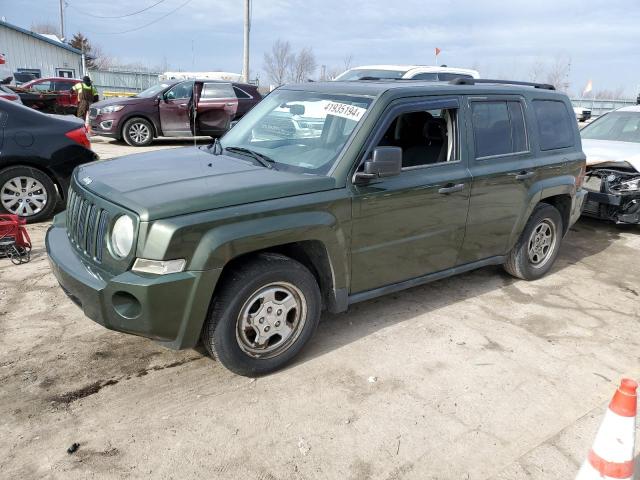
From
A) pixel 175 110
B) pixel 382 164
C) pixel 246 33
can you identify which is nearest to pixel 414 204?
pixel 382 164

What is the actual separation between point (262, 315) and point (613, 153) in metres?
6.19

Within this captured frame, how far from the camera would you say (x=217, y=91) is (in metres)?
14.2

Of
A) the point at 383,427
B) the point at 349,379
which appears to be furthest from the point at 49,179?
the point at 383,427

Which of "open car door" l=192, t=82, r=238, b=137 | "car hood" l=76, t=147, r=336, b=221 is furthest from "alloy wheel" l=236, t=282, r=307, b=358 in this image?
"open car door" l=192, t=82, r=238, b=137

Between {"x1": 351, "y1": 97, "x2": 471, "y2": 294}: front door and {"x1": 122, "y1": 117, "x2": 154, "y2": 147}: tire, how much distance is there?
10.8 meters

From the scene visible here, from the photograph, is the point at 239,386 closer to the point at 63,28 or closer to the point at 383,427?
the point at 383,427

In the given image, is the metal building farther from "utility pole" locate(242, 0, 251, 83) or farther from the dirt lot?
the dirt lot

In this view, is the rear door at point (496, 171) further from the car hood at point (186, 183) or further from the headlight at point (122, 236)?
the headlight at point (122, 236)

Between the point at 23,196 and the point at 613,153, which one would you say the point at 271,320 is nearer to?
the point at 23,196

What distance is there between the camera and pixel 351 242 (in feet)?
11.6

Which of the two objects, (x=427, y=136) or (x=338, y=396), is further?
(x=427, y=136)

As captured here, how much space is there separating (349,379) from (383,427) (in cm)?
50

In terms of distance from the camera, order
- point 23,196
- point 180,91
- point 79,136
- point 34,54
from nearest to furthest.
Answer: point 23,196 < point 79,136 < point 180,91 < point 34,54

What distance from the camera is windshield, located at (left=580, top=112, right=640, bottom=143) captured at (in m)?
8.01
